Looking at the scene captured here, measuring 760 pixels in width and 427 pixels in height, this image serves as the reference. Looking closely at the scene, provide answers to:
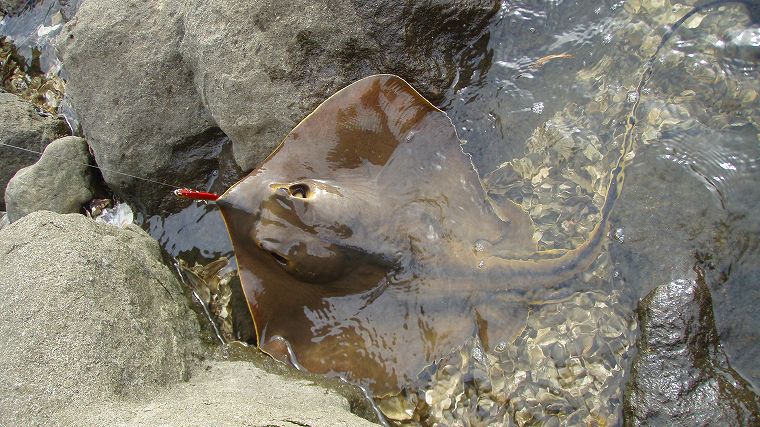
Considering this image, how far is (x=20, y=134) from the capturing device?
573cm

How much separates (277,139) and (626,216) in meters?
2.43

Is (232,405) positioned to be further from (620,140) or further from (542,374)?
(620,140)

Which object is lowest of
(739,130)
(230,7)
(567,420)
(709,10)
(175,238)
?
(567,420)

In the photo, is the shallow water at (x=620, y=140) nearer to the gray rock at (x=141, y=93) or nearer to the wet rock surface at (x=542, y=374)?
the wet rock surface at (x=542, y=374)

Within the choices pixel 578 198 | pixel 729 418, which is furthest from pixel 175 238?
pixel 729 418

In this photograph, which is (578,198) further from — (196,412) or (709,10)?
(196,412)

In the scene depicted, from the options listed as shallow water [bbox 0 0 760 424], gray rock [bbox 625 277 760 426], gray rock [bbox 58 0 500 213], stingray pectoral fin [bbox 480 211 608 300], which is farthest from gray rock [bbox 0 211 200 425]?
gray rock [bbox 625 277 760 426]

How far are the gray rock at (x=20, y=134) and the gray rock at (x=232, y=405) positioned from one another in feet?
11.5

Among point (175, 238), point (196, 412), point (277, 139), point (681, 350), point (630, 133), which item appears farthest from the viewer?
point (175, 238)

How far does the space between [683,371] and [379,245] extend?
6.16ft

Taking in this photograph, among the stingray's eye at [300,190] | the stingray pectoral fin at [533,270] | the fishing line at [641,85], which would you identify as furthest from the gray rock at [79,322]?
the fishing line at [641,85]

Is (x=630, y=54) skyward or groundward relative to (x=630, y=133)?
skyward

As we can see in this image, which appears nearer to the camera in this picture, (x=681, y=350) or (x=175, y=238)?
(x=681, y=350)

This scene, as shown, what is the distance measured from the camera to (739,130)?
3.71m
